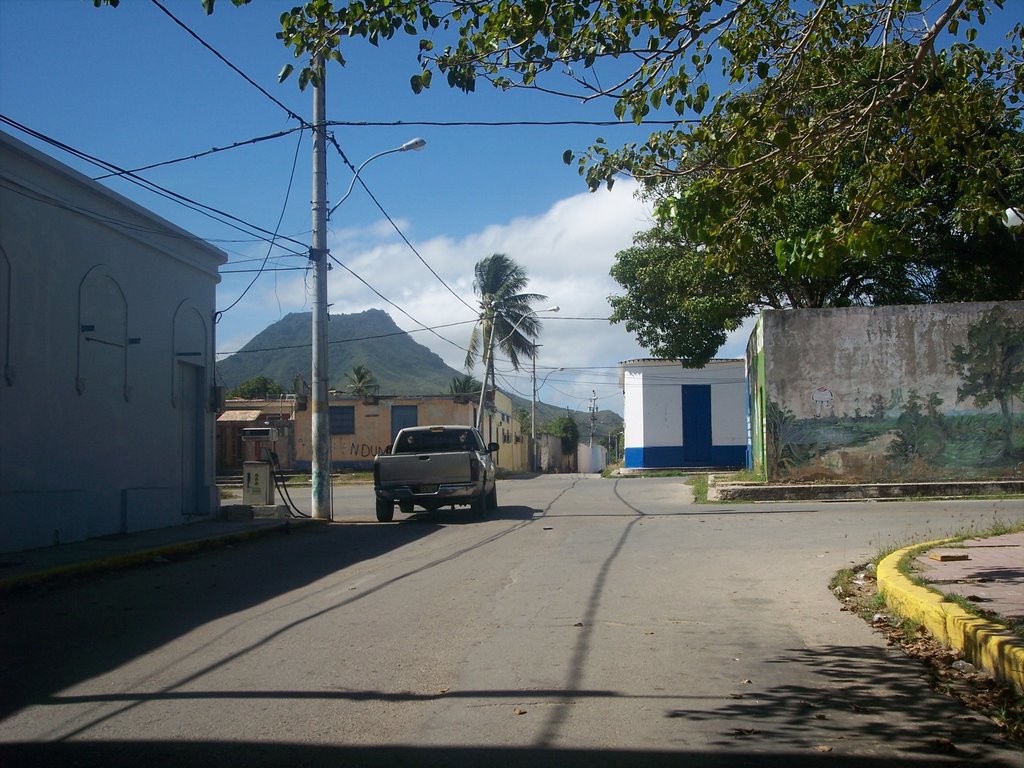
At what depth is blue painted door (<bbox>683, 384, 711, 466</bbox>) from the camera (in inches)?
1715

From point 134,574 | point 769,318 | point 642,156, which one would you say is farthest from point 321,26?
point 769,318

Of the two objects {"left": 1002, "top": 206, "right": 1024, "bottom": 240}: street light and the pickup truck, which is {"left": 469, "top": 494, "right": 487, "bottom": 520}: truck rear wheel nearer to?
the pickup truck

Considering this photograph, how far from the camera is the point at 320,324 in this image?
18891 mm

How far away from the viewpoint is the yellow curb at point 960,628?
5.62m

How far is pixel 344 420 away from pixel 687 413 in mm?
16986

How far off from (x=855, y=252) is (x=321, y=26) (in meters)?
5.08

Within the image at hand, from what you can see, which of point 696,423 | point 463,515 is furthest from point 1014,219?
point 696,423

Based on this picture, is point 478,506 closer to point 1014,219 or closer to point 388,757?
point 1014,219

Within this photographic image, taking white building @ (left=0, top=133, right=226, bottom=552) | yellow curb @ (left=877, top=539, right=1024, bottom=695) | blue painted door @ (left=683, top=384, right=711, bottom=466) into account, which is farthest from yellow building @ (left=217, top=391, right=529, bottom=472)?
yellow curb @ (left=877, top=539, right=1024, bottom=695)

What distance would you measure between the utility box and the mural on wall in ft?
37.1

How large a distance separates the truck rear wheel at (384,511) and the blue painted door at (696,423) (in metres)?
26.9

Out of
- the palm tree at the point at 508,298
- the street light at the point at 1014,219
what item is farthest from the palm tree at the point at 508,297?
the street light at the point at 1014,219

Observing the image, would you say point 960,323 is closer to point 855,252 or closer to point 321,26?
point 855,252

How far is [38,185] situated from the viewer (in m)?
13.4
